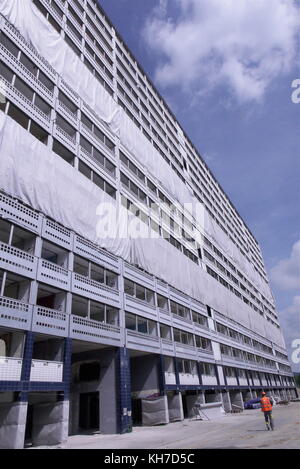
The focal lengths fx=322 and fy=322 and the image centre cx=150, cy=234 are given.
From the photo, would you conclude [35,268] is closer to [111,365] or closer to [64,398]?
[64,398]

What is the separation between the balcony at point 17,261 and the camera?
17.7m

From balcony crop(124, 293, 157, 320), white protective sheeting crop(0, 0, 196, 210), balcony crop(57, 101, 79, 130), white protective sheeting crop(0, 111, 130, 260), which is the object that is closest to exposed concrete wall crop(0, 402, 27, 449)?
white protective sheeting crop(0, 111, 130, 260)

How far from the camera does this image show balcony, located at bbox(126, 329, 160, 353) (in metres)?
25.6

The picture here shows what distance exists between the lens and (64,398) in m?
Answer: 18.2

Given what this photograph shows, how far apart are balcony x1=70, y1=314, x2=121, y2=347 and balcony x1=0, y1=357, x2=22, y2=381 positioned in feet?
13.8

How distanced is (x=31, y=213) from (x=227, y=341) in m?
37.3

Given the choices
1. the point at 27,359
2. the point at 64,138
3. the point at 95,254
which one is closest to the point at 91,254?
the point at 95,254

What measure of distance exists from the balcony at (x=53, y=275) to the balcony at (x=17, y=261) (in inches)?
21.2

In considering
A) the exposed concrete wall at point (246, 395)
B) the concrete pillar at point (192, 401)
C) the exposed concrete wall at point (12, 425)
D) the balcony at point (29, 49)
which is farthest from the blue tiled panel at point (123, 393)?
the exposed concrete wall at point (246, 395)

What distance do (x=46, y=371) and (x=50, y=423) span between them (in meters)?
2.72

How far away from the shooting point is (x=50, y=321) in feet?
62.2

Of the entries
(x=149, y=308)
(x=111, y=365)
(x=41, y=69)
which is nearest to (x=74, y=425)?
(x=111, y=365)

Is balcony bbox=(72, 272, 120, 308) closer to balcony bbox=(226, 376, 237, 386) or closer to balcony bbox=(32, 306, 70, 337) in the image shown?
balcony bbox=(32, 306, 70, 337)

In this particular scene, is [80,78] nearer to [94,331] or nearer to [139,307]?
[139,307]
